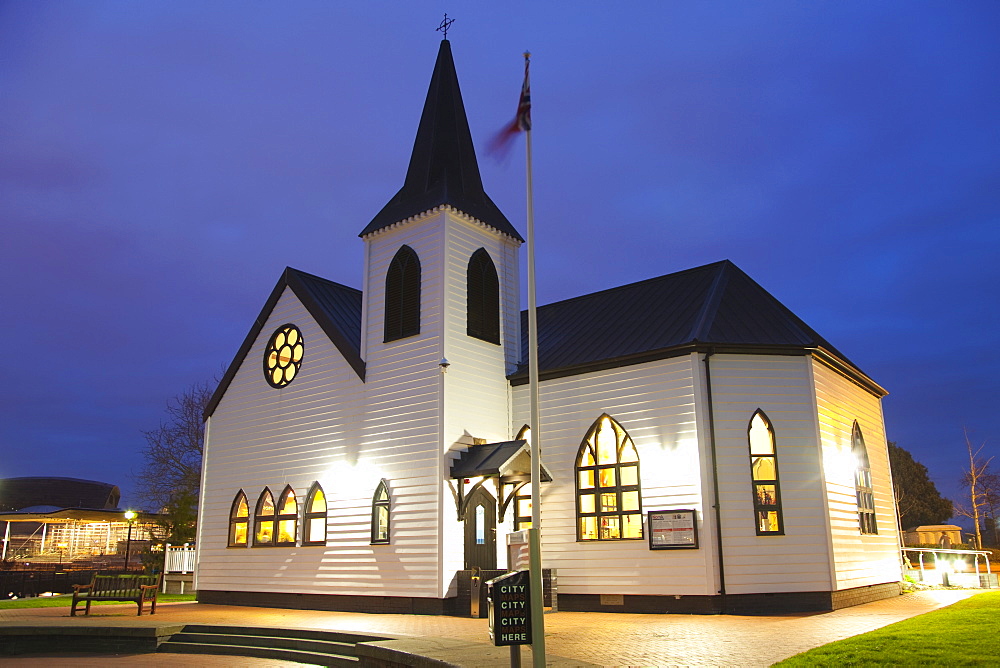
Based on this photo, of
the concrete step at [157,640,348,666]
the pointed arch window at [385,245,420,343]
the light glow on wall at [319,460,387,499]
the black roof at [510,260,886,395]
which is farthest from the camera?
the pointed arch window at [385,245,420,343]

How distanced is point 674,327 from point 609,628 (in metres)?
7.37

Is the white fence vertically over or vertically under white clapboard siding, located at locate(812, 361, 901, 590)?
under

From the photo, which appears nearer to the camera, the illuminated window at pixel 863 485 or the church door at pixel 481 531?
the church door at pixel 481 531

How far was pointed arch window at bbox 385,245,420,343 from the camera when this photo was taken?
64.9 feet

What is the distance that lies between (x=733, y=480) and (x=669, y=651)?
6483 mm

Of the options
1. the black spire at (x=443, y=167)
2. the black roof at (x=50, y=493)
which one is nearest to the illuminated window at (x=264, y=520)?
the black spire at (x=443, y=167)

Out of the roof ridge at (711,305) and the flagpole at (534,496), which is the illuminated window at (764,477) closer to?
the roof ridge at (711,305)

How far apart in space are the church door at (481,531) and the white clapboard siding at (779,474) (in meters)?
5.63

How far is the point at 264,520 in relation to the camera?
21.8m

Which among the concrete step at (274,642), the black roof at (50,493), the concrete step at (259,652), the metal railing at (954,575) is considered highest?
the black roof at (50,493)

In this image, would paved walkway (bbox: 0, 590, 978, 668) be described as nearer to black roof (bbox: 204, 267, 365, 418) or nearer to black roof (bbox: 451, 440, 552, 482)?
black roof (bbox: 451, 440, 552, 482)

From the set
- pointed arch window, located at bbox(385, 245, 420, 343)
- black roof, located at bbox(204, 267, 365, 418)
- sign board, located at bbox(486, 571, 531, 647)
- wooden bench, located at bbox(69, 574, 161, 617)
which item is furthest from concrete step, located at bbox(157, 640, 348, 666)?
pointed arch window, located at bbox(385, 245, 420, 343)

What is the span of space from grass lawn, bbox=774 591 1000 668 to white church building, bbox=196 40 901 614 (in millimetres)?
4251

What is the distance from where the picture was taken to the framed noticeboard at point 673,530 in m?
16.1
